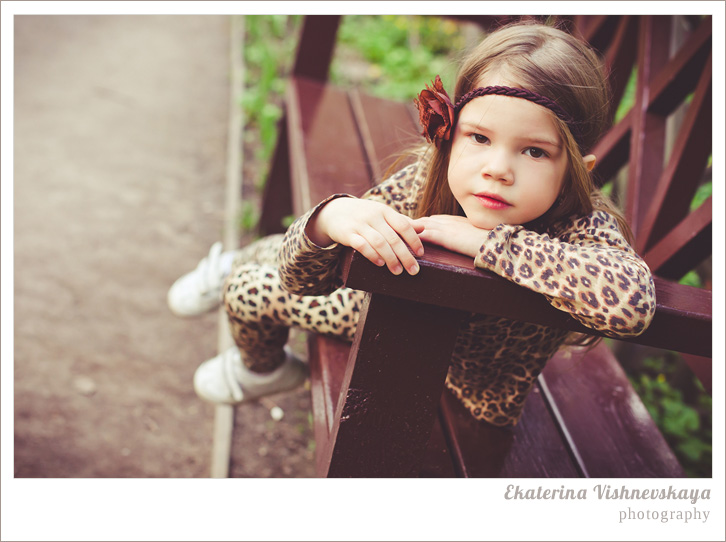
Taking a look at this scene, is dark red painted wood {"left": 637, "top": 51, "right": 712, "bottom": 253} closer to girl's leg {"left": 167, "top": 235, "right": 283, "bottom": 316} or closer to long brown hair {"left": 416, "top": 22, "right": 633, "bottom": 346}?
long brown hair {"left": 416, "top": 22, "right": 633, "bottom": 346}

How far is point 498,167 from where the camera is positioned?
4.15 ft

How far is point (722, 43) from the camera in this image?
1.74 m

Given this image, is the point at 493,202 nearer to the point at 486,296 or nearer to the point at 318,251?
the point at 486,296

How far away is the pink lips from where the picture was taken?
1294mm

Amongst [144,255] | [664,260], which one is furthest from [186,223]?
[664,260]

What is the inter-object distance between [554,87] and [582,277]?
15.4 inches

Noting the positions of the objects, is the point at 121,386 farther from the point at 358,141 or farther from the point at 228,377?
the point at 358,141

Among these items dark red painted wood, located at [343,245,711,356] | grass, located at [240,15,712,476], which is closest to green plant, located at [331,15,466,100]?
grass, located at [240,15,712,476]

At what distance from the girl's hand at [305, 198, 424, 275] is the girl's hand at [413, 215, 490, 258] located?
21 millimetres

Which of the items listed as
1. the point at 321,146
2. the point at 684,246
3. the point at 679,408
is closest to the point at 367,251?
the point at 684,246

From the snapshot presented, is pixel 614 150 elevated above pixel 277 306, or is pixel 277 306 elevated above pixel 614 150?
pixel 614 150

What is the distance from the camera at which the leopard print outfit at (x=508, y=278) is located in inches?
45.3

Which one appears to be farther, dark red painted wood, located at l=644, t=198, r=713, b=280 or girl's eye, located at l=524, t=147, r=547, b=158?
dark red painted wood, located at l=644, t=198, r=713, b=280

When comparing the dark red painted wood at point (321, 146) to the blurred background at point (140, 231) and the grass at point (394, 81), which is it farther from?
the grass at point (394, 81)
